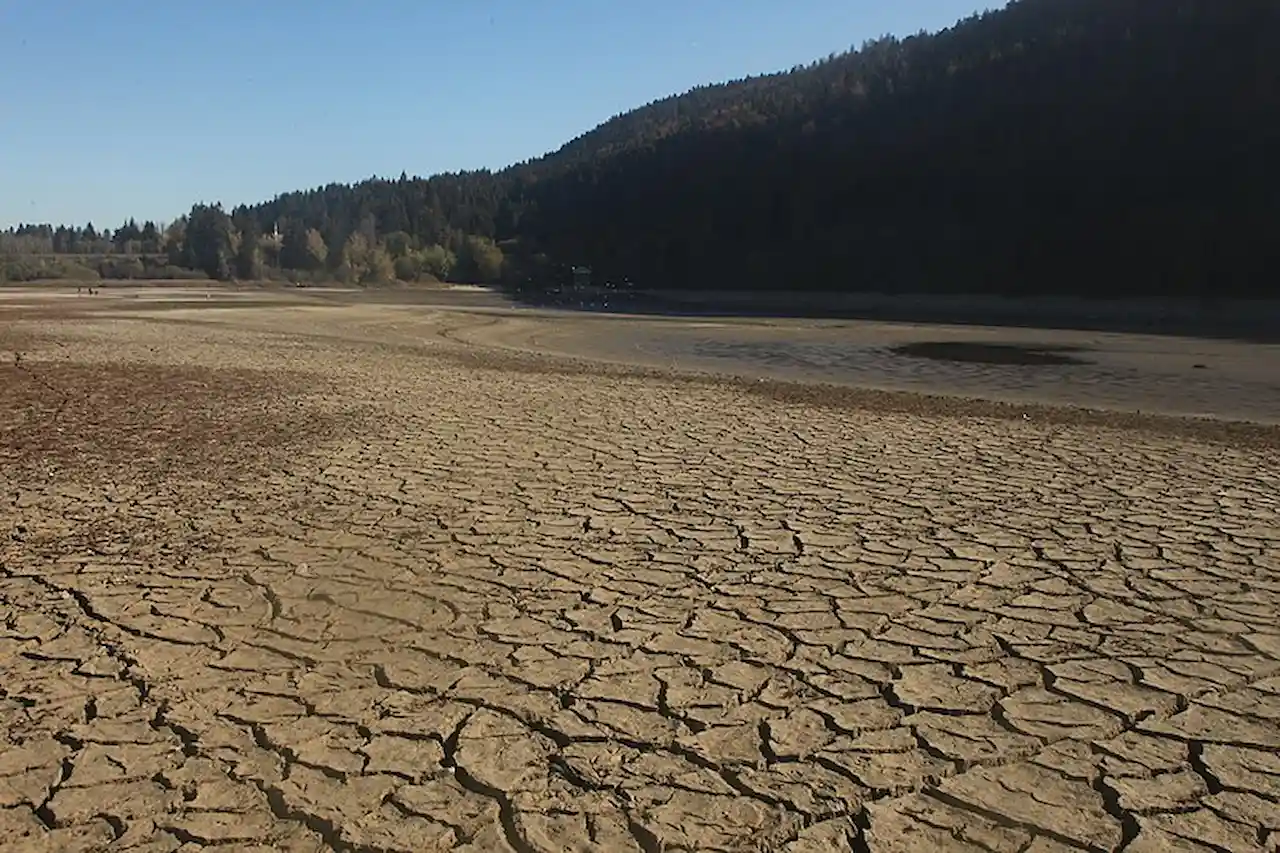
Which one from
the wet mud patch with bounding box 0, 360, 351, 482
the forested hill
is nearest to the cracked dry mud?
the wet mud patch with bounding box 0, 360, 351, 482

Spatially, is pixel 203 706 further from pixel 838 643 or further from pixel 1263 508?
pixel 1263 508

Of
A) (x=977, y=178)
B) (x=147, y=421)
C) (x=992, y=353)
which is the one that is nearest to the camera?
(x=147, y=421)

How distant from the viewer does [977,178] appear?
228 ft

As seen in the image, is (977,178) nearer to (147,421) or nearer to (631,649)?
(147,421)

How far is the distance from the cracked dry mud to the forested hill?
4703cm

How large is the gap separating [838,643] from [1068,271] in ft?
184

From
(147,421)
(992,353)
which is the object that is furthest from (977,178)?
(147,421)

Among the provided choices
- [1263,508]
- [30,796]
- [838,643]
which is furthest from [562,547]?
[1263,508]

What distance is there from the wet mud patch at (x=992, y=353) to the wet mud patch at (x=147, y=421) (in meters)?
14.1

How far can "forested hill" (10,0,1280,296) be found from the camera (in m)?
54.6

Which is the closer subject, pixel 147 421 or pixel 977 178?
pixel 147 421

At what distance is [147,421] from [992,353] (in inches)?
742

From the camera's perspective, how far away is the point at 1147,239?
53.3 m

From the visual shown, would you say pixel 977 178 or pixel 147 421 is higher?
pixel 977 178
